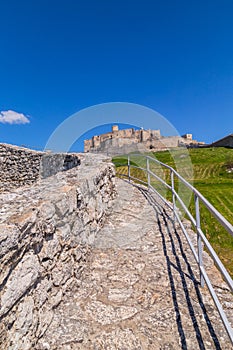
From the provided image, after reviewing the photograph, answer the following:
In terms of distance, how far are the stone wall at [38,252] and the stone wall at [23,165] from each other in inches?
180

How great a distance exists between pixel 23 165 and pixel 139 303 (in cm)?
741

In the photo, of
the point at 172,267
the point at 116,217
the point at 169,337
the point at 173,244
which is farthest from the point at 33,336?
the point at 116,217

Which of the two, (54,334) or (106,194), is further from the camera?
(106,194)

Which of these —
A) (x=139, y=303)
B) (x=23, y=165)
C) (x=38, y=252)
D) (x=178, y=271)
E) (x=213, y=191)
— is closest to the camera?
(x=38, y=252)

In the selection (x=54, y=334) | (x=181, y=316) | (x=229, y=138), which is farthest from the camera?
(x=229, y=138)

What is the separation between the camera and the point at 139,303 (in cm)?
259

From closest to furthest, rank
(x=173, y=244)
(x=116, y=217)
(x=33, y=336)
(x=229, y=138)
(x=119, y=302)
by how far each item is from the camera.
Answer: (x=33, y=336), (x=119, y=302), (x=173, y=244), (x=116, y=217), (x=229, y=138)

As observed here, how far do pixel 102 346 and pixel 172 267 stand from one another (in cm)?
143

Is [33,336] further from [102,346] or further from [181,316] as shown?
[181,316]

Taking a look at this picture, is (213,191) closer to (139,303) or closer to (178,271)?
(178,271)

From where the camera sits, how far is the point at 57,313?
2.44m

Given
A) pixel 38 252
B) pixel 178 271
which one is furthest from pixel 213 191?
pixel 38 252

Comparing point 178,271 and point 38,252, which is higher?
point 38,252

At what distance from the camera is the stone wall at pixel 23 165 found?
26.5 feet
